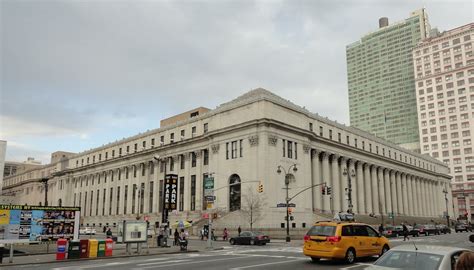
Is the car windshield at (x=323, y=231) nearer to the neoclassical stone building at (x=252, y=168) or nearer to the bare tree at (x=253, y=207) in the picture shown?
the neoclassical stone building at (x=252, y=168)

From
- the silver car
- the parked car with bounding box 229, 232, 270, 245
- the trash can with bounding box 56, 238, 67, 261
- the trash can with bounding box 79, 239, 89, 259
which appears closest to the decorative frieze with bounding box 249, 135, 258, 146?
the parked car with bounding box 229, 232, 270, 245

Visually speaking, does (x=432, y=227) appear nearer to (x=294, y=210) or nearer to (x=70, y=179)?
(x=294, y=210)

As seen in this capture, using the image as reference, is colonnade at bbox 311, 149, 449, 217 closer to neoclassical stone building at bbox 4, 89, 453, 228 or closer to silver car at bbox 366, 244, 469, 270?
neoclassical stone building at bbox 4, 89, 453, 228

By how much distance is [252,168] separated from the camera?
61125 mm

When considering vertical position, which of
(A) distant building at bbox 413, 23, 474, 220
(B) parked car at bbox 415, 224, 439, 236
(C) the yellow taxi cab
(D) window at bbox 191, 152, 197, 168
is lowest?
(B) parked car at bbox 415, 224, 439, 236

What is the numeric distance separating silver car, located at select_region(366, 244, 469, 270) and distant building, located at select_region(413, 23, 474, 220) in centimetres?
13527

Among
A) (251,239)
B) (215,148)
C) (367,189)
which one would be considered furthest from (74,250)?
(367,189)

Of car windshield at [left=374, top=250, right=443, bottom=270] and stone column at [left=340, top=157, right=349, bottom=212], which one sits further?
stone column at [left=340, top=157, right=349, bottom=212]

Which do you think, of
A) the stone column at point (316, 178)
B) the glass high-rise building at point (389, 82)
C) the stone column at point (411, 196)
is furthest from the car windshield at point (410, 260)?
the glass high-rise building at point (389, 82)

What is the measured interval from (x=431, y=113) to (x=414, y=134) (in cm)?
3161

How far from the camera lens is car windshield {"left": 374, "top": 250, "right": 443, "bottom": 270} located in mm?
8219

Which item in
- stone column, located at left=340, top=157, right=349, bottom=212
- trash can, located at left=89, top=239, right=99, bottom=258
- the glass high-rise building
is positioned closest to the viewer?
trash can, located at left=89, top=239, right=99, bottom=258

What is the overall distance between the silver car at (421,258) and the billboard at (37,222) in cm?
2193

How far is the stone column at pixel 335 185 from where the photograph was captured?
7512 cm
